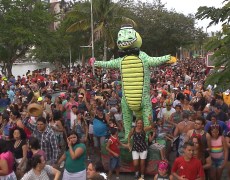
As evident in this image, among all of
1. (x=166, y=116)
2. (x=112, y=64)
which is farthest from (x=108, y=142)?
(x=166, y=116)

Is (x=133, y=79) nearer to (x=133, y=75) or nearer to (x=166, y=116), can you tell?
(x=133, y=75)

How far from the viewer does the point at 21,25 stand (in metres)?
27.3

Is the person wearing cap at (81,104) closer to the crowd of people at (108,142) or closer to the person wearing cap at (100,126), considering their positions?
the crowd of people at (108,142)

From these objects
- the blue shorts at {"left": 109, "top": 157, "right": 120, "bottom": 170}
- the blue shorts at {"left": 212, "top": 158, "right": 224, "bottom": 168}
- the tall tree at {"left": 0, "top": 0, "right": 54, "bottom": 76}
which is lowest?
the blue shorts at {"left": 109, "top": 157, "right": 120, "bottom": 170}

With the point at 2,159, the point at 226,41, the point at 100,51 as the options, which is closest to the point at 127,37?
the point at 226,41

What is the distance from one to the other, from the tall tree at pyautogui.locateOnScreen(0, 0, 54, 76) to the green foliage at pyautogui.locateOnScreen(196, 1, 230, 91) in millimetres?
20822

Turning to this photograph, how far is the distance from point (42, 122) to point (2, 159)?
140 centimetres

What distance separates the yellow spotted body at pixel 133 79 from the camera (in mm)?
8766

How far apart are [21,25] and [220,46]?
885 inches

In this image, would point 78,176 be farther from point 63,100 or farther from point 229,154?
point 63,100

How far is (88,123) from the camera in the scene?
33.6 ft

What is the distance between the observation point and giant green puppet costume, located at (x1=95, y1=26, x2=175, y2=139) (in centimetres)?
877

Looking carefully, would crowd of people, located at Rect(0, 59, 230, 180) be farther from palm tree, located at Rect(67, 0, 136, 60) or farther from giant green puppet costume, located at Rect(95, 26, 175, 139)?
palm tree, located at Rect(67, 0, 136, 60)

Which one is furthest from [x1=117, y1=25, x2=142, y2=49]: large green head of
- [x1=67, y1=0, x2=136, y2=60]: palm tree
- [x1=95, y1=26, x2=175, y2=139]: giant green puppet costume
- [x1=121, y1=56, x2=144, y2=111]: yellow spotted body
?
[x1=67, y1=0, x2=136, y2=60]: palm tree
